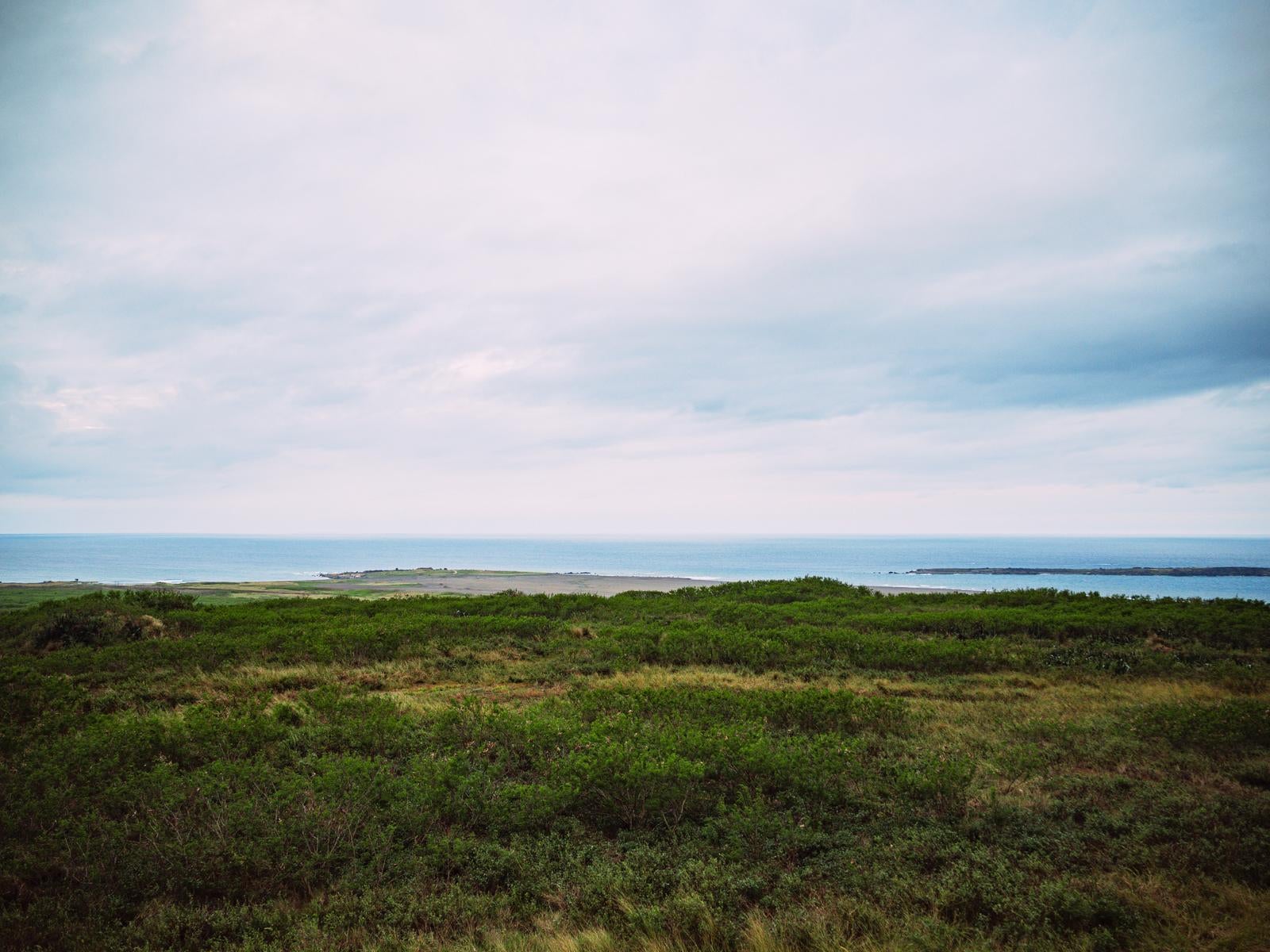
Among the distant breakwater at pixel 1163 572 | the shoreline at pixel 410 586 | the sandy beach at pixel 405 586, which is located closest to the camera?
the sandy beach at pixel 405 586

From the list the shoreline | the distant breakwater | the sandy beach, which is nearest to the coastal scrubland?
the sandy beach

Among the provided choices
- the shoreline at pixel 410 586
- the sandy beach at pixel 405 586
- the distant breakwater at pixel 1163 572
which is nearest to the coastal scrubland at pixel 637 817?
the sandy beach at pixel 405 586

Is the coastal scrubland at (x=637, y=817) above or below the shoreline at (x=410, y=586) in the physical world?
above

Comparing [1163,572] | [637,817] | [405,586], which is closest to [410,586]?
[405,586]

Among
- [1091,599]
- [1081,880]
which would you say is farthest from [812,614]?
[1081,880]

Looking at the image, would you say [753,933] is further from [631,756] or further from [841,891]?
[631,756]

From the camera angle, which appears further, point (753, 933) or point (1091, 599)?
point (1091, 599)

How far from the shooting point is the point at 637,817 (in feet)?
25.7

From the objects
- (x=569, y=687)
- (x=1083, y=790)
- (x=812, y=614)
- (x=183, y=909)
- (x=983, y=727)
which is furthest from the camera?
(x=812, y=614)

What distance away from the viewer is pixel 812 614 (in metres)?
26.6

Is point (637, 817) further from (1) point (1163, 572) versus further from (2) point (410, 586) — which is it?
(1) point (1163, 572)

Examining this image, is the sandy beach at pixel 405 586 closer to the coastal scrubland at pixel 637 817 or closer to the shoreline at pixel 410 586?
the shoreline at pixel 410 586

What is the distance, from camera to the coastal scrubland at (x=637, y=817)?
5438 mm

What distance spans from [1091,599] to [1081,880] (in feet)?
92.1
